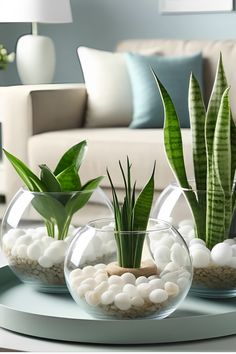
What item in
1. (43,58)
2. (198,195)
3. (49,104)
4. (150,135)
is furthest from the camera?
(43,58)

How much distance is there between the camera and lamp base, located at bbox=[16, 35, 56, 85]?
466cm

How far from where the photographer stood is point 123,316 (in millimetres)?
1372

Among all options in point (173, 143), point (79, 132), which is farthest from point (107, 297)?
point (79, 132)

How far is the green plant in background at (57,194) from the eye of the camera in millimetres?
1519

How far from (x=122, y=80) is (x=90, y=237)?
2779 mm

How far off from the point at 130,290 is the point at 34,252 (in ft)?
0.83

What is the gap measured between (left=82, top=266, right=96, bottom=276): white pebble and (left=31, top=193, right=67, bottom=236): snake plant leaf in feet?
0.53

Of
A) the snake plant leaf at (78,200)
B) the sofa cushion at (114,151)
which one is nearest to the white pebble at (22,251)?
the snake plant leaf at (78,200)

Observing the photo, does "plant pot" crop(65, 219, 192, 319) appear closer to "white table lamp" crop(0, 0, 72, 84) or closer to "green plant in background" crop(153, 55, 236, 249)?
"green plant in background" crop(153, 55, 236, 249)

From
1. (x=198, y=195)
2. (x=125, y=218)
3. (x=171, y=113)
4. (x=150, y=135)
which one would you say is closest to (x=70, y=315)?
(x=125, y=218)

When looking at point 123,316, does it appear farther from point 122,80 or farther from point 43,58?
point 43,58

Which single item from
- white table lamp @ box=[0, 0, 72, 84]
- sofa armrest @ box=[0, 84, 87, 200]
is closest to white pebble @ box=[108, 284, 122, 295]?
sofa armrest @ box=[0, 84, 87, 200]

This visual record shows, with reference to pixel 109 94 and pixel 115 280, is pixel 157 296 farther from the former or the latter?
pixel 109 94

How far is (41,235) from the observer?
1.55 metres
